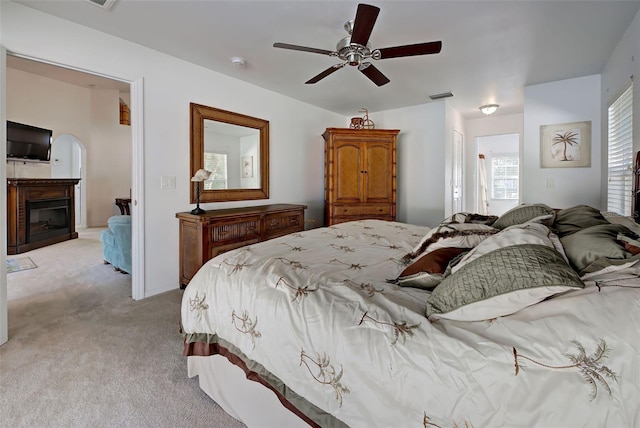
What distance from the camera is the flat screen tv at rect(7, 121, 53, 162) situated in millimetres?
5121

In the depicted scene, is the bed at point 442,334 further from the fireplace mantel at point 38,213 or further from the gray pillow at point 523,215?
the fireplace mantel at point 38,213

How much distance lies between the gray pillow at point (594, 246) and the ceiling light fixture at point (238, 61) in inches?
123

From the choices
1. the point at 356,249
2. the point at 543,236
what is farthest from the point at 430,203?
the point at 543,236

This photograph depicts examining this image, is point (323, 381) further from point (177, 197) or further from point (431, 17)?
point (177, 197)

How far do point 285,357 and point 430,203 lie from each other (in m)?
4.32

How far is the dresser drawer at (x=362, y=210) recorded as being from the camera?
4.61m

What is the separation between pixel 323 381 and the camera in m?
1.02

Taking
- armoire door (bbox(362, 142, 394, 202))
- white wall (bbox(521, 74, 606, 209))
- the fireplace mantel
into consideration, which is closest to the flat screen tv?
the fireplace mantel

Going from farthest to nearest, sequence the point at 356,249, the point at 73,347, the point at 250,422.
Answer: the point at 73,347 → the point at 356,249 → the point at 250,422

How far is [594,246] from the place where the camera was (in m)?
0.99

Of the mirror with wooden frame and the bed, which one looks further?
the mirror with wooden frame

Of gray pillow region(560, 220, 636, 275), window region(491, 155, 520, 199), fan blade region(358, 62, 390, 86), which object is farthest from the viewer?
window region(491, 155, 520, 199)

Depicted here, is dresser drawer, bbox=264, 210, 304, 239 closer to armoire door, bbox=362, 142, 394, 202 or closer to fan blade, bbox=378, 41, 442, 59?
armoire door, bbox=362, 142, 394, 202

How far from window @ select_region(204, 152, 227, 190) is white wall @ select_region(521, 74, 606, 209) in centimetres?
376
